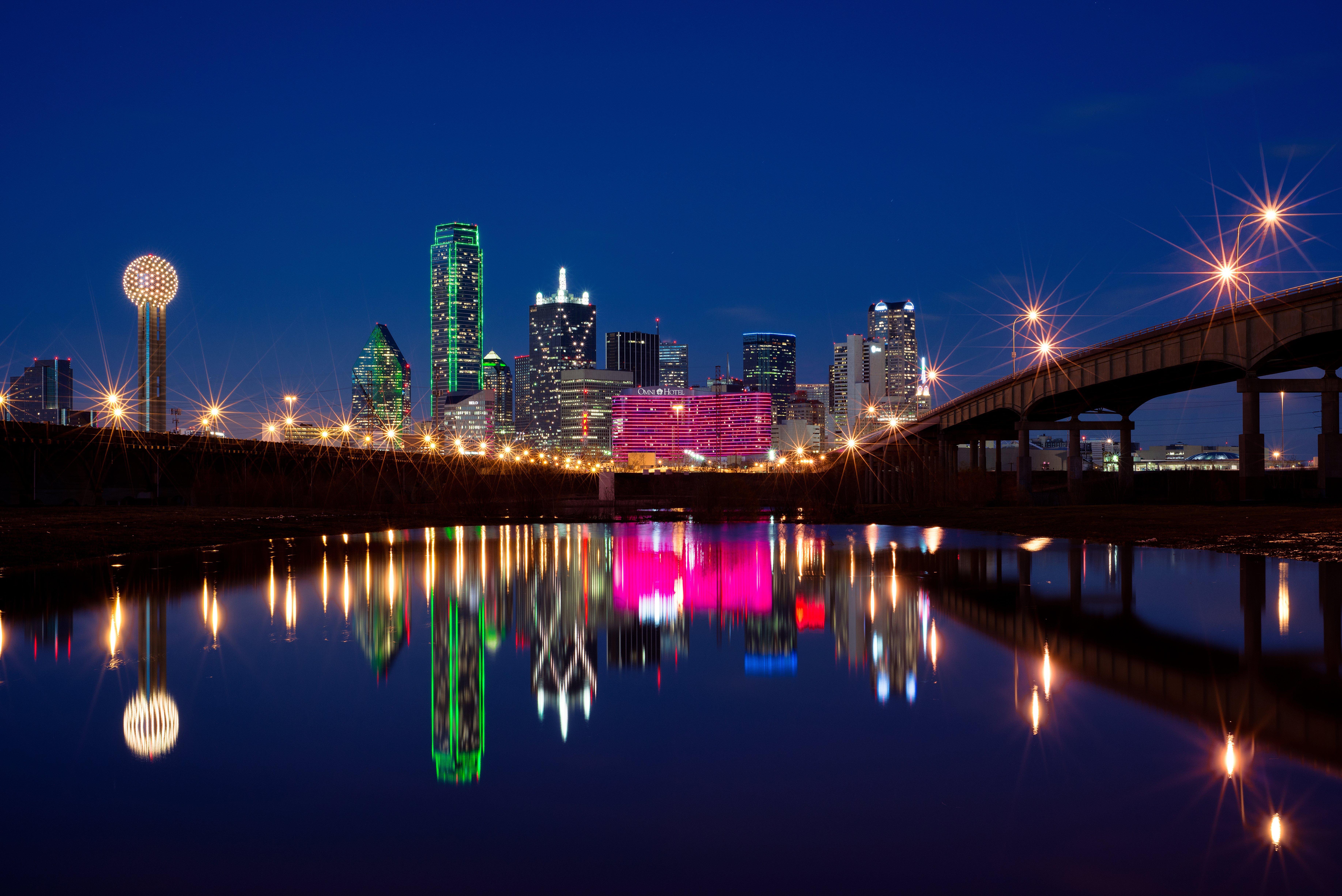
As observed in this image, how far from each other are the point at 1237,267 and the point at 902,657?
185 feet

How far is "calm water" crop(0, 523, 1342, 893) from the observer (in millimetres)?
6680

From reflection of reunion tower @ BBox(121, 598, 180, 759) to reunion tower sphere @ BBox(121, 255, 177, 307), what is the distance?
477 feet

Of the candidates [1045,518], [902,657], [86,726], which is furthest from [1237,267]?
[86,726]

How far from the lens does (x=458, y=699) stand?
11484mm

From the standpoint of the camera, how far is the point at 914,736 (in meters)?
9.75

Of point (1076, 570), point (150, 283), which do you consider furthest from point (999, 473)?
point (150, 283)

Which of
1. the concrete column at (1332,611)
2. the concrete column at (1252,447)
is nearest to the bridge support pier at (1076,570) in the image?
the concrete column at (1332,611)

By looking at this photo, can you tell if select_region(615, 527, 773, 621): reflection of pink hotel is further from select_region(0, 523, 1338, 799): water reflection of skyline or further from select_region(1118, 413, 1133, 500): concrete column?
select_region(1118, 413, 1133, 500): concrete column

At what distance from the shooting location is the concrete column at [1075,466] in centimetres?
7869

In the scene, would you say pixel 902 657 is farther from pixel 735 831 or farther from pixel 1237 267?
pixel 1237 267

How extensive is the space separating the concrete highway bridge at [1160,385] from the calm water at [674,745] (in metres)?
39.7

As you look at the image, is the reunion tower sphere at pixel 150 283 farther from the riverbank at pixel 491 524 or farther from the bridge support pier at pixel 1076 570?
the bridge support pier at pixel 1076 570

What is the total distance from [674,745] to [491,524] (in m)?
52.6

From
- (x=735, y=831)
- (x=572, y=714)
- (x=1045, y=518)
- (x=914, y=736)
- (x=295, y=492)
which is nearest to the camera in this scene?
(x=735, y=831)
